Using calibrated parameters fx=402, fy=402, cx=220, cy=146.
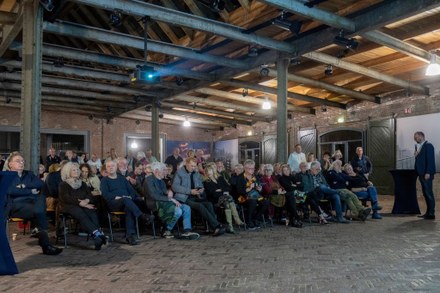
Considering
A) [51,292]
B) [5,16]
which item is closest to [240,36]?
[5,16]

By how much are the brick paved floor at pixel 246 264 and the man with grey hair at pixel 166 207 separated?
266mm

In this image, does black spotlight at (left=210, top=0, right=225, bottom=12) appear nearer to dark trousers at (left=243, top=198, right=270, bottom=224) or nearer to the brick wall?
dark trousers at (left=243, top=198, right=270, bottom=224)

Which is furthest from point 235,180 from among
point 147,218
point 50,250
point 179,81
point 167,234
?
point 179,81

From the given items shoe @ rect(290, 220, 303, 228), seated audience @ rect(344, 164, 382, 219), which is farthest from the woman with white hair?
seated audience @ rect(344, 164, 382, 219)

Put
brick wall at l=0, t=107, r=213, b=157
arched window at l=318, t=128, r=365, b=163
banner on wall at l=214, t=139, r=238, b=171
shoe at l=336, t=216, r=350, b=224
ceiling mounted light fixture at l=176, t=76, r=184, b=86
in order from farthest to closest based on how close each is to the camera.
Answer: banner on wall at l=214, t=139, r=238, b=171, brick wall at l=0, t=107, r=213, b=157, arched window at l=318, t=128, r=365, b=163, ceiling mounted light fixture at l=176, t=76, r=184, b=86, shoe at l=336, t=216, r=350, b=224

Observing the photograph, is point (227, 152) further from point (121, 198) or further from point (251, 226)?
point (121, 198)

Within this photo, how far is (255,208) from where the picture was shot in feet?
23.2

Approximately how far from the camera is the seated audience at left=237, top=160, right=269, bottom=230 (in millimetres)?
6918

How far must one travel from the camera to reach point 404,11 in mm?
6488

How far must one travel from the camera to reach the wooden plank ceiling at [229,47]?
6.97 metres

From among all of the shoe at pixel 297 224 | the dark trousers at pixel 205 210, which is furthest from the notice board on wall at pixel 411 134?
the dark trousers at pixel 205 210

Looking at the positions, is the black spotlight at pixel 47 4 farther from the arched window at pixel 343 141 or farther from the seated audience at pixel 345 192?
the arched window at pixel 343 141

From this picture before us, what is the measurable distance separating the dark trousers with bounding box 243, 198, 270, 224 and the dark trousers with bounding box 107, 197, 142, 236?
6.65 ft

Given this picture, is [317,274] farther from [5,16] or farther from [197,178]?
[5,16]
